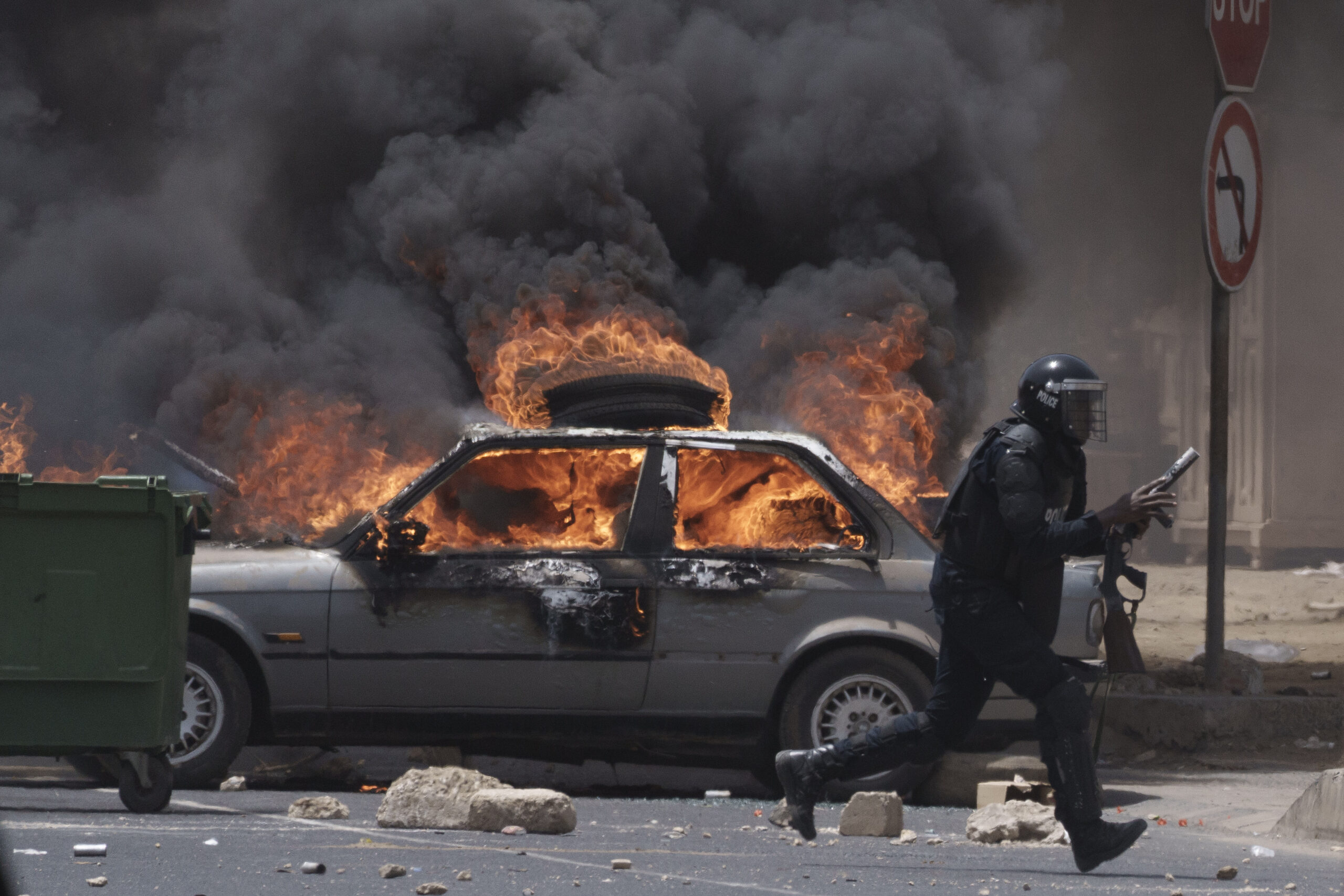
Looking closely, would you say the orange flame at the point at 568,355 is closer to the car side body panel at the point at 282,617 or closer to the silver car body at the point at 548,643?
the silver car body at the point at 548,643

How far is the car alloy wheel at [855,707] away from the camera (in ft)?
17.8

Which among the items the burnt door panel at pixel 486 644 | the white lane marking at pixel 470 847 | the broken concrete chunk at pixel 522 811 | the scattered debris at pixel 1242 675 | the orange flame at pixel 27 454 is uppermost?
the orange flame at pixel 27 454

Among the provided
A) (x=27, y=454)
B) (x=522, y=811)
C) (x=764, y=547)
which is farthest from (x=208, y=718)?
(x=27, y=454)

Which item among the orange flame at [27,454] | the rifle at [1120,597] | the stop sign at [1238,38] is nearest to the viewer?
the rifle at [1120,597]

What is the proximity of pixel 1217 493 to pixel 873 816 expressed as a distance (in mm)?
3593

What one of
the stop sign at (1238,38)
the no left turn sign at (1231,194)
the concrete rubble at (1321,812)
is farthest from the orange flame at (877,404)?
the concrete rubble at (1321,812)

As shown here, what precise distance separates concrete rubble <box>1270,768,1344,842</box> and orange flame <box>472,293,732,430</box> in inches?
232

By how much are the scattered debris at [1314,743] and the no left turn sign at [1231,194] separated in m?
2.17

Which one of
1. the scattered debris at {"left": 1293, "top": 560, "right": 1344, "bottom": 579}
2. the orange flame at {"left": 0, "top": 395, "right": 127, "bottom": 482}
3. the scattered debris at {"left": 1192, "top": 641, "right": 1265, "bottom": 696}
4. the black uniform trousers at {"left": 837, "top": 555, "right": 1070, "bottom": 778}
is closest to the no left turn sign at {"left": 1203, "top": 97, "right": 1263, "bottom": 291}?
the scattered debris at {"left": 1192, "top": 641, "right": 1265, "bottom": 696}

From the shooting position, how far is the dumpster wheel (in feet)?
16.4

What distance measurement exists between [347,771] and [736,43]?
11166 mm

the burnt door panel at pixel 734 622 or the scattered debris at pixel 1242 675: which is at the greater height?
the burnt door panel at pixel 734 622

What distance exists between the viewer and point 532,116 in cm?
1556

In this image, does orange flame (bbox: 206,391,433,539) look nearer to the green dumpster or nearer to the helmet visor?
the green dumpster
